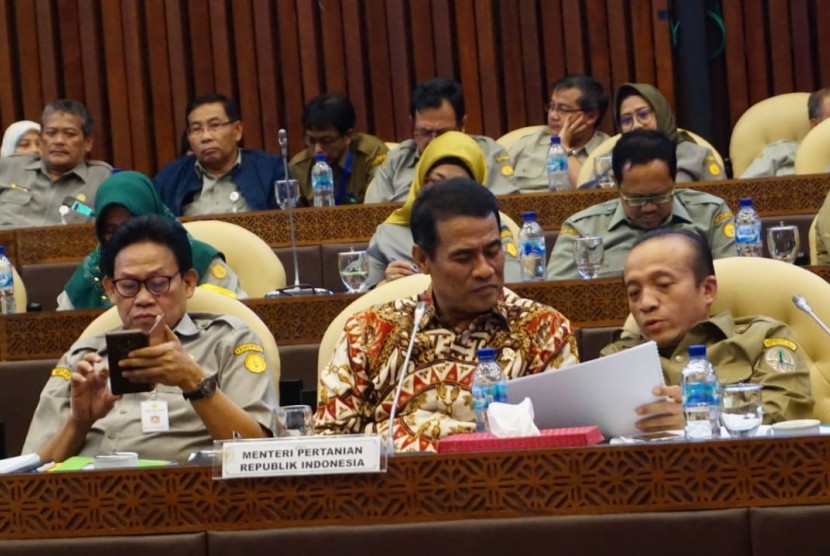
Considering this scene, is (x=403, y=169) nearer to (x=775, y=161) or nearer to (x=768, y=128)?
(x=775, y=161)

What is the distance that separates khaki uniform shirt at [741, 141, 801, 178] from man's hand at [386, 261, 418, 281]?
6.80ft

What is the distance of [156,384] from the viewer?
3.51 m

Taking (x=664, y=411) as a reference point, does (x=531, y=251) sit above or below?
above

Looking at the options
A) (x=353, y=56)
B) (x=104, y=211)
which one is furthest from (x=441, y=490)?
(x=353, y=56)

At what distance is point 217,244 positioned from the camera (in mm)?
5102

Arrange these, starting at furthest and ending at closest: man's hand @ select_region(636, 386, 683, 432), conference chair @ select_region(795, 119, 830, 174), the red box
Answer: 1. conference chair @ select_region(795, 119, 830, 174)
2. man's hand @ select_region(636, 386, 683, 432)
3. the red box

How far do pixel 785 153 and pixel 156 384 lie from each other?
383 cm

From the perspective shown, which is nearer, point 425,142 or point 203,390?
point 203,390

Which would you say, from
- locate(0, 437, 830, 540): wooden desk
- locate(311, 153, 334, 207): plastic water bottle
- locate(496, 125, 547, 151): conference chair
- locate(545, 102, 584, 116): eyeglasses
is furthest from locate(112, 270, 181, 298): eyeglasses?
locate(496, 125, 547, 151): conference chair

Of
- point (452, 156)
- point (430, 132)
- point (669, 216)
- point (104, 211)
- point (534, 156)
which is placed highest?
point (430, 132)

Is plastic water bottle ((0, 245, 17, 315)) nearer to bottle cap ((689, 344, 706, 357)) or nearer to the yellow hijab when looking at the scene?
the yellow hijab

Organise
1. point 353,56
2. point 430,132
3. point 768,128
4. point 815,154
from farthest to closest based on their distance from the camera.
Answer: point 353,56 < point 768,128 < point 430,132 < point 815,154

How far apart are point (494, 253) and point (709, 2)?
493 centimetres

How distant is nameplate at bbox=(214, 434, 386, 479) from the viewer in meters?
2.57
